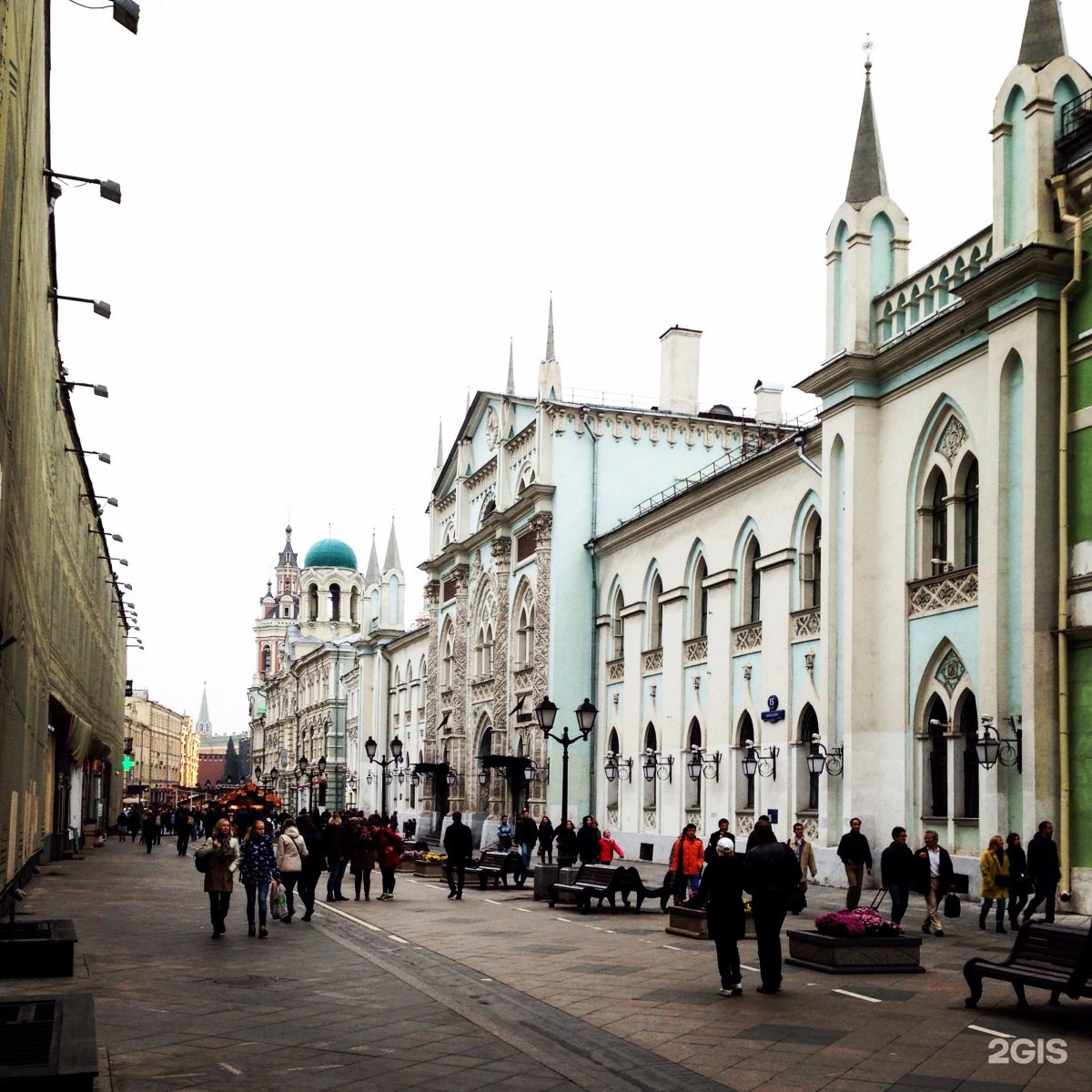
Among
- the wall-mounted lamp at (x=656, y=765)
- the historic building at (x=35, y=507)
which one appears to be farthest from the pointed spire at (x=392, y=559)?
the wall-mounted lamp at (x=656, y=765)

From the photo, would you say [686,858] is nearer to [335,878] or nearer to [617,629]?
[335,878]

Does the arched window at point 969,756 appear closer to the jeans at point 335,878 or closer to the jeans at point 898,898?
the jeans at point 898,898

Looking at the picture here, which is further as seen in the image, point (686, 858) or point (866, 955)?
point (686, 858)

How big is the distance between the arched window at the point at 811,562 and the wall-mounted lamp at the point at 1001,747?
9.17m

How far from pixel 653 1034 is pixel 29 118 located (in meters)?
11.8

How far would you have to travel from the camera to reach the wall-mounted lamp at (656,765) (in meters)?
37.7

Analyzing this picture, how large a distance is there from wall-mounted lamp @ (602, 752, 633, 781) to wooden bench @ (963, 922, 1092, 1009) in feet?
90.9

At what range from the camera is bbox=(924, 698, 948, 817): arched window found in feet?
81.2

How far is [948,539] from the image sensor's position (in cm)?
2484

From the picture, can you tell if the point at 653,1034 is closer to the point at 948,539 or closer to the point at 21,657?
the point at 21,657

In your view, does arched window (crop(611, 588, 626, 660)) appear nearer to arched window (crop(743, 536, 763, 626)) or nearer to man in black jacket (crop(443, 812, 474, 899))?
arched window (crop(743, 536, 763, 626))

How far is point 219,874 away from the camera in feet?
63.5

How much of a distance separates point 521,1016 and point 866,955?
14.5 feet

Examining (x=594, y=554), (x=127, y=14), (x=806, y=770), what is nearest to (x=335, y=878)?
(x=806, y=770)
